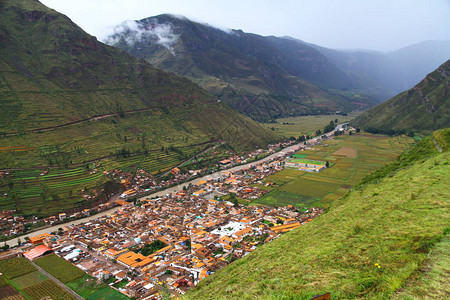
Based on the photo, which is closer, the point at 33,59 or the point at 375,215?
the point at 375,215

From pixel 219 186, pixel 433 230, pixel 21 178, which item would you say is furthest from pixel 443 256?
pixel 21 178

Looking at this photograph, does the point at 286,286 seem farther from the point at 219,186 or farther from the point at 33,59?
the point at 33,59

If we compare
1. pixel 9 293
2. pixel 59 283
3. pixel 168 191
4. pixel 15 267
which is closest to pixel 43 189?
pixel 15 267

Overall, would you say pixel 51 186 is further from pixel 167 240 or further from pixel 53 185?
pixel 167 240

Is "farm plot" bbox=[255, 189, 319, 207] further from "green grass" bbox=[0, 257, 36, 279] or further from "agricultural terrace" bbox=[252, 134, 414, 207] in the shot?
"green grass" bbox=[0, 257, 36, 279]

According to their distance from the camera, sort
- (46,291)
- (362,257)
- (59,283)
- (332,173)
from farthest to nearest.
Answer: (332,173)
(59,283)
(46,291)
(362,257)

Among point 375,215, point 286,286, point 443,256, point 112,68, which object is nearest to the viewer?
point 443,256

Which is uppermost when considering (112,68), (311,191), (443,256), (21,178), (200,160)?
(112,68)

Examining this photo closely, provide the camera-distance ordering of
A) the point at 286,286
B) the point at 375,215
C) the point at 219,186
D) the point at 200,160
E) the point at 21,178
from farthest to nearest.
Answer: the point at 200,160, the point at 219,186, the point at 21,178, the point at 375,215, the point at 286,286
